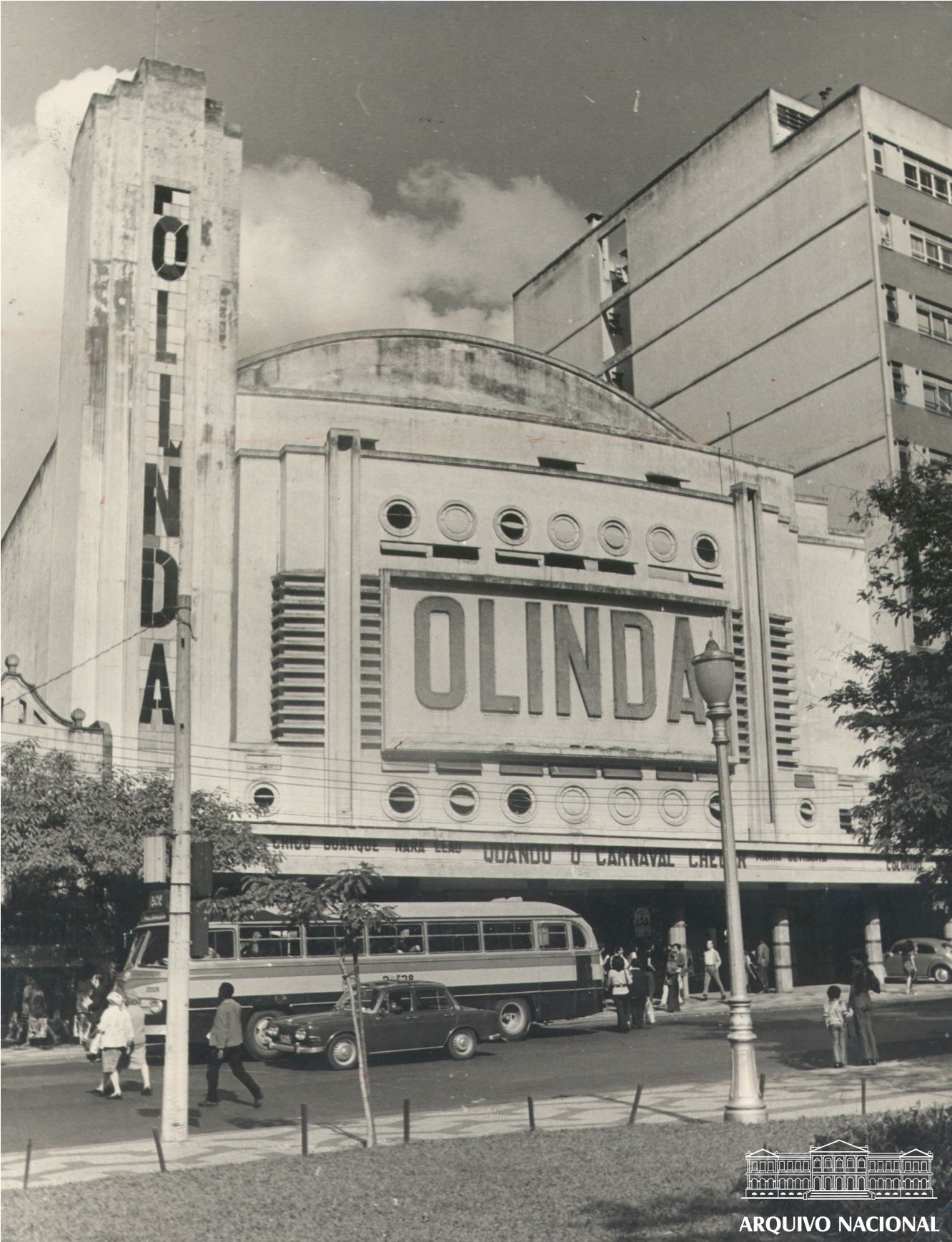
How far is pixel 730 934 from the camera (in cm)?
1675

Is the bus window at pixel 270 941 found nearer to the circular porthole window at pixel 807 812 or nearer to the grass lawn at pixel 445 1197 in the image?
the grass lawn at pixel 445 1197

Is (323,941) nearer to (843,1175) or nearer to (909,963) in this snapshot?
(843,1175)

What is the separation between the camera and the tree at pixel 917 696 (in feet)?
69.5

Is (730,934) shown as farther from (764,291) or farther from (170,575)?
(764,291)

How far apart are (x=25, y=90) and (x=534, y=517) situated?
94.4ft

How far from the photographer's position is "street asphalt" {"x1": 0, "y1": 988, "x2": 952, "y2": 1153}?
1811cm

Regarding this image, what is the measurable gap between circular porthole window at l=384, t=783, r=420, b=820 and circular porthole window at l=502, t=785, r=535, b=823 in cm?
290

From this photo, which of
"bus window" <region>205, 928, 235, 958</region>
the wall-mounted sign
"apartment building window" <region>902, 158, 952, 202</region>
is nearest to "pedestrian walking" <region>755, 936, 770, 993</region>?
the wall-mounted sign

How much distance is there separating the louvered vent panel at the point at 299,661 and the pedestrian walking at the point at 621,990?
11643mm

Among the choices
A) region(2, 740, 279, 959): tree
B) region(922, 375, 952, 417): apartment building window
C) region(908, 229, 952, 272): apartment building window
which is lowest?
region(2, 740, 279, 959): tree

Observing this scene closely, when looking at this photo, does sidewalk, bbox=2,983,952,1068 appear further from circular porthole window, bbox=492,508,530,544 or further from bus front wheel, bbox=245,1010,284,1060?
circular porthole window, bbox=492,508,530,544

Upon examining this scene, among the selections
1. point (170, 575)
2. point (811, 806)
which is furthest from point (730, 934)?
point (811, 806)

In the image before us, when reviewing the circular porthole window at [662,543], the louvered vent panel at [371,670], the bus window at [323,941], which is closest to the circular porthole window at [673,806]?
the circular porthole window at [662,543]

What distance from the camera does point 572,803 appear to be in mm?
41031
